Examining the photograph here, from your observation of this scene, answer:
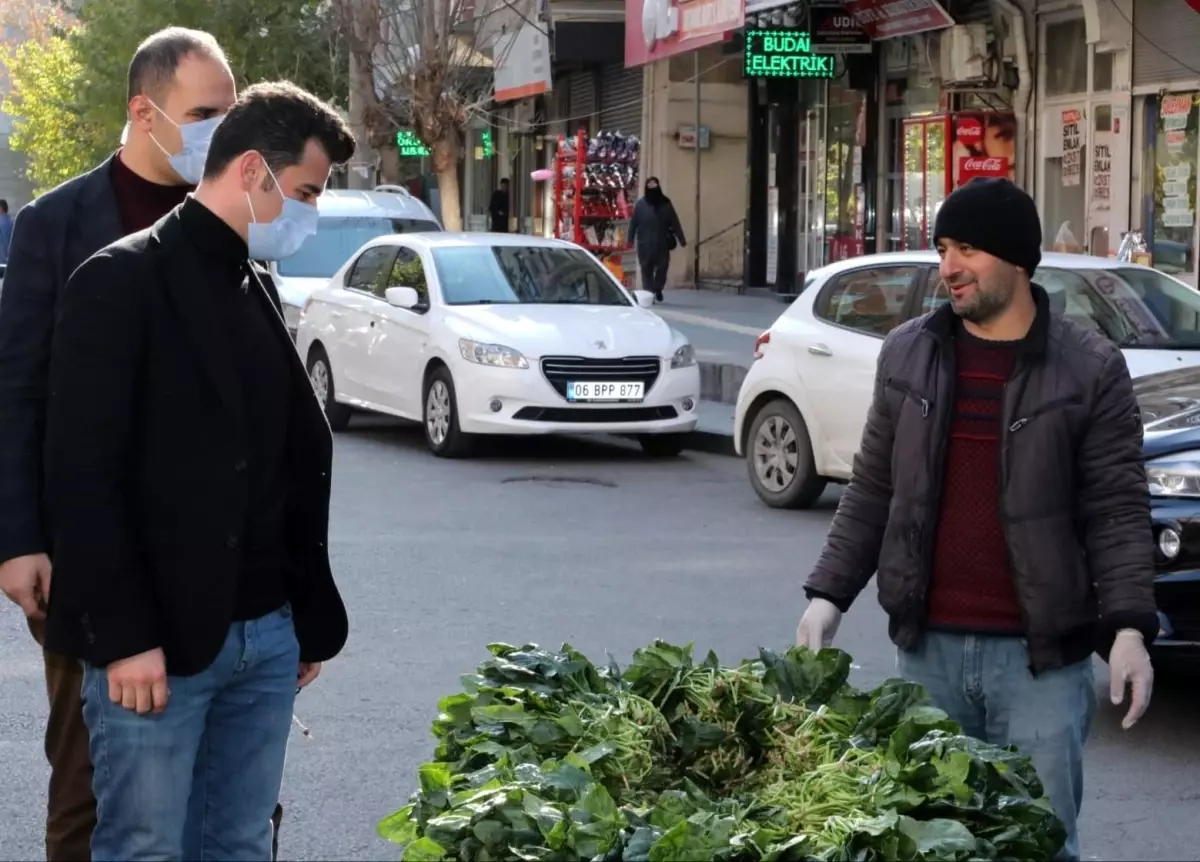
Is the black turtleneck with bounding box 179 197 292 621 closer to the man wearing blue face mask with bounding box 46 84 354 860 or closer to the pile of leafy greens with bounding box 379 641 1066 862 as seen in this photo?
the man wearing blue face mask with bounding box 46 84 354 860

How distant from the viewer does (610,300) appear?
15.1m

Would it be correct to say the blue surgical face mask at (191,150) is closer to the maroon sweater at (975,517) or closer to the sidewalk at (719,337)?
the maroon sweater at (975,517)

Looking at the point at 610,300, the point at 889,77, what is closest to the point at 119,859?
the point at 610,300

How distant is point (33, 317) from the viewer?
3984mm

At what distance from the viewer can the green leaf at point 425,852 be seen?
284cm

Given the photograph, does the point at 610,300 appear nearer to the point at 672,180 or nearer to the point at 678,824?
the point at 678,824

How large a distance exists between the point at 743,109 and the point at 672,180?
1603mm

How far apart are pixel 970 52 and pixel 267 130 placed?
19807 mm

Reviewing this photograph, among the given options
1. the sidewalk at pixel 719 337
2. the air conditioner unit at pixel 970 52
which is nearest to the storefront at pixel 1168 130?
the air conditioner unit at pixel 970 52

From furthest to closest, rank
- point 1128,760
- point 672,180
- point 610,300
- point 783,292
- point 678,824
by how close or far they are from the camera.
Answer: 1. point 672,180
2. point 783,292
3. point 610,300
4. point 1128,760
5. point 678,824

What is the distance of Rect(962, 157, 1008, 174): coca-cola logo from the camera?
73.4ft

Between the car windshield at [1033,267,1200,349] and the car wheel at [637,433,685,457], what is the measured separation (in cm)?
466

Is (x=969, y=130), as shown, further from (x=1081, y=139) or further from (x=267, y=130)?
(x=267, y=130)

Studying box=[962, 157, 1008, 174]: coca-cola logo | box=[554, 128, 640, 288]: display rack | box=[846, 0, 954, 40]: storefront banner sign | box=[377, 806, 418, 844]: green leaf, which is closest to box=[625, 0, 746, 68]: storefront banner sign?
box=[554, 128, 640, 288]: display rack
